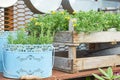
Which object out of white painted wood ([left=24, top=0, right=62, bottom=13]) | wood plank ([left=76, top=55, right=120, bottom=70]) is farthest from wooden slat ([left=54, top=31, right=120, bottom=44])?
white painted wood ([left=24, top=0, right=62, bottom=13])

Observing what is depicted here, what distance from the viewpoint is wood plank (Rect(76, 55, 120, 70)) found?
4.82 feet

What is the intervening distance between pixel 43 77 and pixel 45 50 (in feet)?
0.42

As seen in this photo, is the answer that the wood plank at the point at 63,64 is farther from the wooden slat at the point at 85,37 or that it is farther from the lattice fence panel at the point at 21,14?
the lattice fence panel at the point at 21,14

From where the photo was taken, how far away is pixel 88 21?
1.50 m

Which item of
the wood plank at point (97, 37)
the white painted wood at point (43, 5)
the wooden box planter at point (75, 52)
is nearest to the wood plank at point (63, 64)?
the wooden box planter at point (75, 52)

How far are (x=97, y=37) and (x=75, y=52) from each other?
157mm

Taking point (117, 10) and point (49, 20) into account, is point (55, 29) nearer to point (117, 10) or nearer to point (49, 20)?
point (49, 20)

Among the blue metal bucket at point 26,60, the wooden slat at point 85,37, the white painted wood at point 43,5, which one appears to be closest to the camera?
the blue metal bucket at point 26,60

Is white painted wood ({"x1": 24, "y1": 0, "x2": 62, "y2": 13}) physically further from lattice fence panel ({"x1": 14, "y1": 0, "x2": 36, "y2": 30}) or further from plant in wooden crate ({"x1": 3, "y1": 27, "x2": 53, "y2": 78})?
plant in wooden crate ({"x1": 3, "y1": 27, "x2": 53, "y2": 78})

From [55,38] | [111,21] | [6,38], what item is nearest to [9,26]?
[6,38]

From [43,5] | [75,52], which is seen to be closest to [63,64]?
[75,52]

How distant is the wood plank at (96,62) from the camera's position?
→ 1469 millimetres

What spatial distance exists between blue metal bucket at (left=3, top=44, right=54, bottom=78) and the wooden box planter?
0.49ft

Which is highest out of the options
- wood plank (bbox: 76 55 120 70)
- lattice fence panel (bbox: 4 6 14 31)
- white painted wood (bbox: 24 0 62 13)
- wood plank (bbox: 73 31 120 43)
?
white painted wood (bbox: 24 0 62 13)
